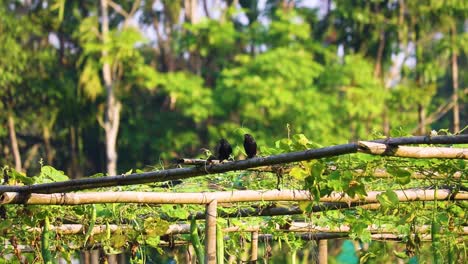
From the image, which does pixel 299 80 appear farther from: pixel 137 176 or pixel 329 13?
pixel 137 176

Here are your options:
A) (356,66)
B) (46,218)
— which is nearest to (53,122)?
(356,66)

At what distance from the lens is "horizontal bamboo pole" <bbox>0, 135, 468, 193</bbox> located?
666cm

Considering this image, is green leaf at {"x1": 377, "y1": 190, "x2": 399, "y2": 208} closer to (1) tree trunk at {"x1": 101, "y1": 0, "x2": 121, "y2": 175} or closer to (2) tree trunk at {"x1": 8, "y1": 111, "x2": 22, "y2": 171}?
(1) tree trunk at {"x1": 101, "y1": 0, "x2": 121, "y2": 175}

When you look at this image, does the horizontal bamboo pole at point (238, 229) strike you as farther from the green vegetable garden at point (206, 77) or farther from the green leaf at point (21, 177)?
the green vegetable garden at point (206, 77)

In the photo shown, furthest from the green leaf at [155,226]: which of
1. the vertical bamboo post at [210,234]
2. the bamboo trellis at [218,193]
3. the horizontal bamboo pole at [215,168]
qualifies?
the horizontal bamboo pole at [215,168]

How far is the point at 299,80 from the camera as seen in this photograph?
30938 mm

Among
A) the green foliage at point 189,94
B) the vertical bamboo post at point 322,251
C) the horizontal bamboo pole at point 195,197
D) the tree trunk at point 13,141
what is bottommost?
the vertical bamboo post at point 322,251

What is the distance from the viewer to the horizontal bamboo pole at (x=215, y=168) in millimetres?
6664

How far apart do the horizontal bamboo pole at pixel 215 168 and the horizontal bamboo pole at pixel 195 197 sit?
96 mm

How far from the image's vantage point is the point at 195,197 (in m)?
8.06

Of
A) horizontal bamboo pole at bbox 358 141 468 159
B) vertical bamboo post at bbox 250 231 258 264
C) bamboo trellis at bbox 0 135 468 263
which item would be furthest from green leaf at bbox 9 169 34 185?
vertical bamboo post at bbox 250 231 258 264

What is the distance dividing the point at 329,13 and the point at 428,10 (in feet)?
11.1

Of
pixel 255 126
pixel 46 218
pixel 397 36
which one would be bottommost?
pixel 46 218

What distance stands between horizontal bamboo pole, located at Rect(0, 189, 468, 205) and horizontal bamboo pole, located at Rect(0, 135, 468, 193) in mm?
96
